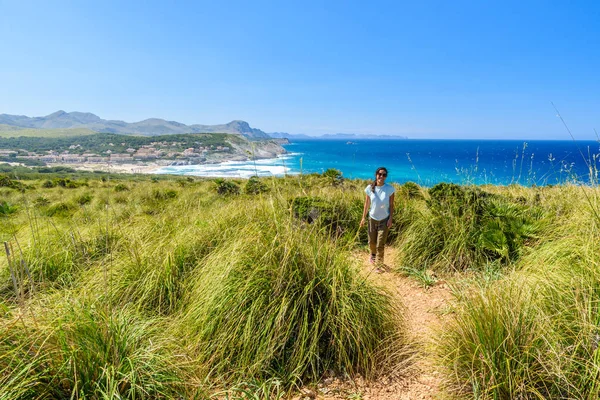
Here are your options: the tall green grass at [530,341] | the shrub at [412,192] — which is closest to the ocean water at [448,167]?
the shrub at [412,192]

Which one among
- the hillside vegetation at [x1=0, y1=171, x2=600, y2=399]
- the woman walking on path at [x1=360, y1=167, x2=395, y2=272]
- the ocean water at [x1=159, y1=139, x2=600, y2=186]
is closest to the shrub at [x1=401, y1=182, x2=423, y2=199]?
the ocean water at [x1=159, y1=139, x2=600, y2=186]

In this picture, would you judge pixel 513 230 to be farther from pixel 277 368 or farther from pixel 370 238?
pixel 277 368

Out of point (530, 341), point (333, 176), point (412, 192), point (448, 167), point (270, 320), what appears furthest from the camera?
point (448, 167)

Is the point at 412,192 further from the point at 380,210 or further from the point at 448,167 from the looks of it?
the point at 448,167

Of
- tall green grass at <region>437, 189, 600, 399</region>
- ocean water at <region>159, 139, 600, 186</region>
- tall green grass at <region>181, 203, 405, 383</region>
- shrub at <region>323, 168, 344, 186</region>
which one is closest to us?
tall green grass at <region>437, 189, 600, 399</region>

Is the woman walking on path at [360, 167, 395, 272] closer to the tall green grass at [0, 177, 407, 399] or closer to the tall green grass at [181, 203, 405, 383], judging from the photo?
the tall green grass at [0, 177, 407, 399]

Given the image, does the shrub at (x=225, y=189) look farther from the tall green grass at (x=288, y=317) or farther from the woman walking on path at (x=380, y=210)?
the tall green grass at (x=288, y=317)

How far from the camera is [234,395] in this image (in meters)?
2.76

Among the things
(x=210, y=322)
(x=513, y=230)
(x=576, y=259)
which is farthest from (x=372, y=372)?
(x=513, y=230)

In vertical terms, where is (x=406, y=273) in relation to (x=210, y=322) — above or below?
below

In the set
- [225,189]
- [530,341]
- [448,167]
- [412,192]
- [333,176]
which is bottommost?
[448,167]

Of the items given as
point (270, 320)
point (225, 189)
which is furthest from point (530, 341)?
point (225, 189)

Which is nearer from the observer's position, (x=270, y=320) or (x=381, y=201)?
(x=270, y=320)

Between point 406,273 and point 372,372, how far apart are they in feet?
9.21
